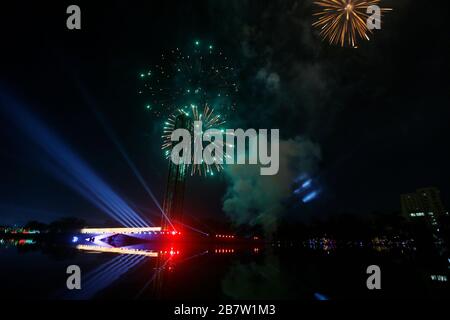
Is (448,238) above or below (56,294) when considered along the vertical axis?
below

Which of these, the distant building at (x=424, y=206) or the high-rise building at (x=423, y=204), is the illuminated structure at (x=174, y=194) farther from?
the high-rise building at (x=423, y=204)

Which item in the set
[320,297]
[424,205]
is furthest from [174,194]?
[424,205]

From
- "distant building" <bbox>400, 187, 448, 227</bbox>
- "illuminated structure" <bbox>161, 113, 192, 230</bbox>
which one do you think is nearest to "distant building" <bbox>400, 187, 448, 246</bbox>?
"distant building" <bbox>400, 187, 448, 227</bbox>

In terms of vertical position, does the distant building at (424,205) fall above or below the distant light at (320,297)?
below

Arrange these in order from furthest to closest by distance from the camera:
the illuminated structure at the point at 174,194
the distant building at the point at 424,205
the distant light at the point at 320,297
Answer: the distant building at the point at 424,205 < the illuminated structure at the point at 174,194 < the distant light at the point at 320,297

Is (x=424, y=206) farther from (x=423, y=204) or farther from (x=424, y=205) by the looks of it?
(x=423, y=204)

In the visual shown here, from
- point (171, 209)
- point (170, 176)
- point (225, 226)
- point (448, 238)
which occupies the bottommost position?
point (225, 226)

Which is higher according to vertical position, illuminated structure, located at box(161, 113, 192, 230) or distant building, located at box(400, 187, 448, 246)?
illuminated structure, located at box(161, 113, 192, 230)

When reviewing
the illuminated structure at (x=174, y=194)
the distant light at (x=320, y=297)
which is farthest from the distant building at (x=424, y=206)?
the distant light at (x=320, y=297)

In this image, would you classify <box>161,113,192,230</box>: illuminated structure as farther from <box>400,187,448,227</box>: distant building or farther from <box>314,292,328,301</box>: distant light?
<box>400,187,448,227</box>: distant building
